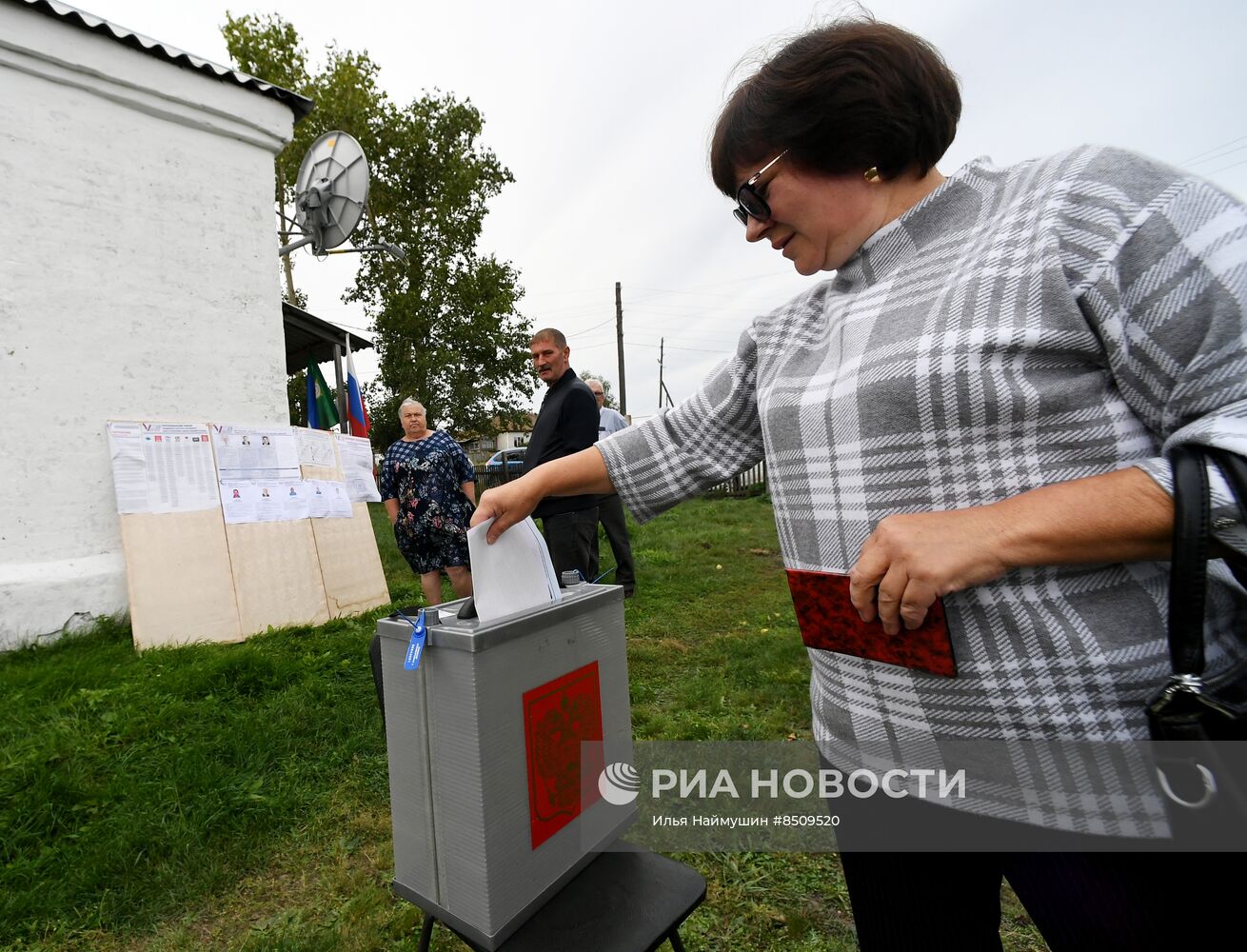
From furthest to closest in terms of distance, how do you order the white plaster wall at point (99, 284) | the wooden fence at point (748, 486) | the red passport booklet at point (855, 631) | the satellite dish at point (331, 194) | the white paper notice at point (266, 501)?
the wooden fence at point (748, 486) < the satellite dish at point (331, 194) < the white paper notice at point (266, 501) < the white plaster wall at point (99, 284) < the red passport booklet at point (855, 631)

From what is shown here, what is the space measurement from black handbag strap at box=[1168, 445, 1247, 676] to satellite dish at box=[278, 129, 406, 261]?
6471mm

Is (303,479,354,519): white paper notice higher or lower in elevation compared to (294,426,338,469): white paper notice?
lower

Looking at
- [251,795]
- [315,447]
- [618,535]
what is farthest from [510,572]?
[315,447]

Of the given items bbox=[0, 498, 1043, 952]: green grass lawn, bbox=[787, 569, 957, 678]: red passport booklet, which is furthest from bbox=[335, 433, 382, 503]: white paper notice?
bbox=[787, 569, 957, 678]: red passport booklet

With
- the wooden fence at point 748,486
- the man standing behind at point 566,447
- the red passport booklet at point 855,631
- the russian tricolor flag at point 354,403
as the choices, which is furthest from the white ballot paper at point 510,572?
the wooden fence at point 748,486

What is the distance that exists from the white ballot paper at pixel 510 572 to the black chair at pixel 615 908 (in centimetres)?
34

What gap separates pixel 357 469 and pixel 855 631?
575 centimetres

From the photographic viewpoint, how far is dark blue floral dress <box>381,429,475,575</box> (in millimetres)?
4809

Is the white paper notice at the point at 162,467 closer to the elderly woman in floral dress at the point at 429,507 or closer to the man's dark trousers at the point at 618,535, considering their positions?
the elderly woman in floral dress at the point at 429,507

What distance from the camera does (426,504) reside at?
481 cm

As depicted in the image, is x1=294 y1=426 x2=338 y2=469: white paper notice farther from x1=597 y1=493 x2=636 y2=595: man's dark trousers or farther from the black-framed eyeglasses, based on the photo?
the black-framed eyeglasses

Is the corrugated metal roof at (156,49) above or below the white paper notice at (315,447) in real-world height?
above

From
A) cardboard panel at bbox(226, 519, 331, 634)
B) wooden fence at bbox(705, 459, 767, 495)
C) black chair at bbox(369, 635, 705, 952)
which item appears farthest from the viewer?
wooden fence at bbox(705, 459, 767, 495)

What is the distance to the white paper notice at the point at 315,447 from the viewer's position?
5.32 meters
